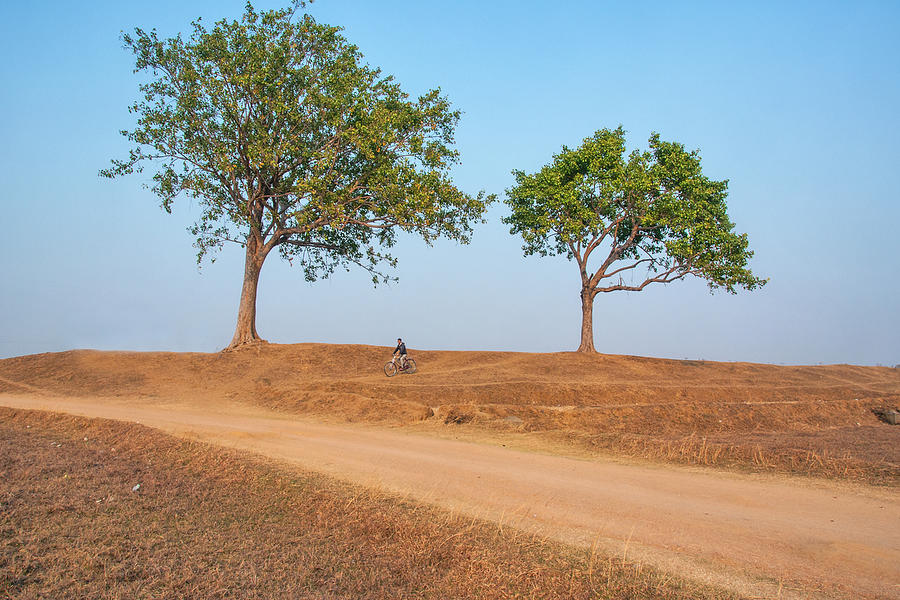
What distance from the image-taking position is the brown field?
12.5 m

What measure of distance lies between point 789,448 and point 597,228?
21.3 m

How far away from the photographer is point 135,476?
8891mm

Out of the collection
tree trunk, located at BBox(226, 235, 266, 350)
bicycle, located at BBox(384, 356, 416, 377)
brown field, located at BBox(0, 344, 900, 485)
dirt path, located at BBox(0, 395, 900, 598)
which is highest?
tree trunk, located at BBox(226, 235, 266, 350)

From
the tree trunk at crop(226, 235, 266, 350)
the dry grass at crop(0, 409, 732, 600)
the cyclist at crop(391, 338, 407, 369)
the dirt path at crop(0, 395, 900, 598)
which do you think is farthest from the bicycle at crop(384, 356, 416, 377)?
the dry grass at crop(0, 409, 732, 600)

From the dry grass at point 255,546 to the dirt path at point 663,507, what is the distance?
2.20 feet

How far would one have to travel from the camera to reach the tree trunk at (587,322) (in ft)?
109

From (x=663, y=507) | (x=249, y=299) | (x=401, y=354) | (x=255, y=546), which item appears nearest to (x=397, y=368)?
(x=401, y=354)

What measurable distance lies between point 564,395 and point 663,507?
13.9m

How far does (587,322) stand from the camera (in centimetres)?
3362

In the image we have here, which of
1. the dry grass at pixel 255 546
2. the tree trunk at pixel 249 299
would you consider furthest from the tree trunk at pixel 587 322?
the dry grass at pixel 255 546

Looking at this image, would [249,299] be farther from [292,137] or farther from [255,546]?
[255,546]

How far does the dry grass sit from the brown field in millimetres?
6643

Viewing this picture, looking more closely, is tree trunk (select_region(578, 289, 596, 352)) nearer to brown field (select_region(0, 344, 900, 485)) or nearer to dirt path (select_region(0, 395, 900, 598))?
brown field (select_region(0, 344, 900, 485))

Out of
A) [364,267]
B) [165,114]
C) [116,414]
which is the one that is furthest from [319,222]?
[116,414]
